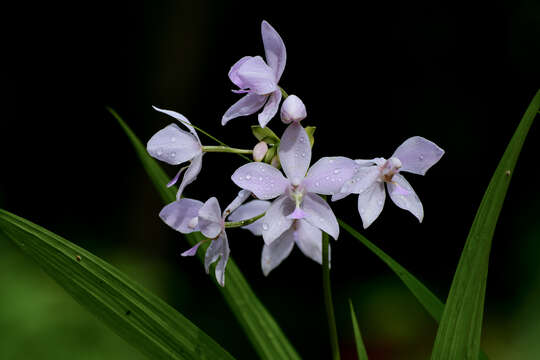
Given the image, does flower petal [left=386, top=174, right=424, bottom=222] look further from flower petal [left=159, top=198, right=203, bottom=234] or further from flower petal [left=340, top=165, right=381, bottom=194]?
flower petal [left=159, top=198, right=203, bottom=234]

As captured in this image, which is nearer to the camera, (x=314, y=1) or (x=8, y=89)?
(x=314, y=1)

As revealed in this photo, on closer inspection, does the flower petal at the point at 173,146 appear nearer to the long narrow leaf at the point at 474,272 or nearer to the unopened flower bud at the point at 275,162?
the unopened flower bud at the point at 275,162

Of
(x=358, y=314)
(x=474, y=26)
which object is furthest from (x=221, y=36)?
(x=358, y=314)

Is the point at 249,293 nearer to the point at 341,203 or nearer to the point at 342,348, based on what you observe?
the point at 341,203

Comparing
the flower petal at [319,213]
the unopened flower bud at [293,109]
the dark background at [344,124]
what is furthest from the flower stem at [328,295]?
the dark background at [344,124]

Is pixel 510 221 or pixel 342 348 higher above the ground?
pixel 510 221

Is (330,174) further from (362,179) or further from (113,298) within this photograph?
(113,298)
